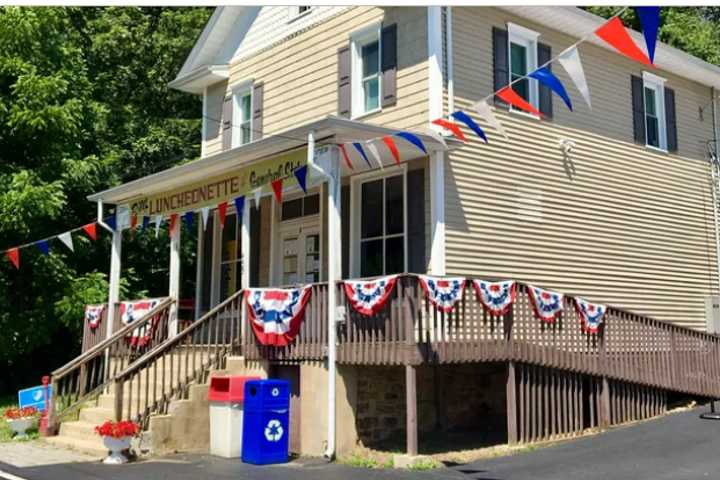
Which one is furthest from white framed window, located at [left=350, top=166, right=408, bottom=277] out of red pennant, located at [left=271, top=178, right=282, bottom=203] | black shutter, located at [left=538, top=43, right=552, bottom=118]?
black shutter, located at [left=538, top=43, right=552, bottom=118]

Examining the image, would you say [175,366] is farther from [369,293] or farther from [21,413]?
[369,293]

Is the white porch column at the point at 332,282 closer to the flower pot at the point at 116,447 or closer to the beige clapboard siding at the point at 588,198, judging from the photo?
the beige clapboard siding at the point at 588,198

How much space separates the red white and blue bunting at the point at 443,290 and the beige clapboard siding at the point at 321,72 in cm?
321

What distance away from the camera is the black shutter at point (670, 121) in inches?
671

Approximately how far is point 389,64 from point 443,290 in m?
4.71

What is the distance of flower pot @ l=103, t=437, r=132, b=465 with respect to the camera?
34.2 feet

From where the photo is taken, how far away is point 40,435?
12.9m

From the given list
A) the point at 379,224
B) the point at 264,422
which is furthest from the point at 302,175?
Result: the point at 264,422

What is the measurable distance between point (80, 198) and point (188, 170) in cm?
797

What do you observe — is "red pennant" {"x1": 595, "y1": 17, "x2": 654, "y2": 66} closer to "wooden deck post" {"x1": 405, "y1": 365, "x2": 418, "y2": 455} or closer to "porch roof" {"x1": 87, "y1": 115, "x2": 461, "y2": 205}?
"porch roof" {"x1": 87, "y1": 115, "x2": 461, "y2": 205}

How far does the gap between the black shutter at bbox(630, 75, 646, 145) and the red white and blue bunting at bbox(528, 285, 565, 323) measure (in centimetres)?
571

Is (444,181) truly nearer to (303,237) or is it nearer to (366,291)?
(366,291)

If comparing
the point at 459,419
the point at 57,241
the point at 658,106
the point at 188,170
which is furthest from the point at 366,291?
the point at 57,241

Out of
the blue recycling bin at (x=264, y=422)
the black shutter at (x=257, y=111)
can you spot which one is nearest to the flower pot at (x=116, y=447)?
the blue recycling bin at (x=264, y=422)
